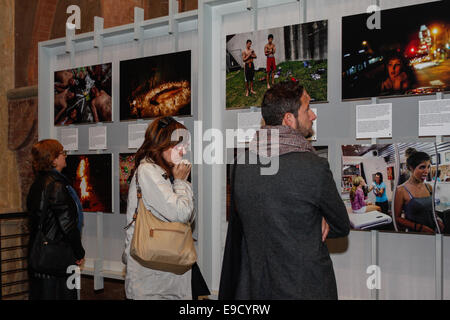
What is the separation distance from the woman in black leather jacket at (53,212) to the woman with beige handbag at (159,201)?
3.15 ft

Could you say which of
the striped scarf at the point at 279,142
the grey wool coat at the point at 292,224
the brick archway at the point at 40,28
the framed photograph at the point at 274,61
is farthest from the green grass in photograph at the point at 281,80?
the brick archway at the point at 40,28

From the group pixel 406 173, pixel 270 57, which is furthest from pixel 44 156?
pixel 406 173

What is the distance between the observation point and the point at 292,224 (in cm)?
233

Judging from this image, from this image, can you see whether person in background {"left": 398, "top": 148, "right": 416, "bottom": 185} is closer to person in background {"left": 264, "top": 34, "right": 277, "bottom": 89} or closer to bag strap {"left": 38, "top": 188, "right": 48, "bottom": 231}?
person in background {"left": 264, "top": 34, "right": 277, "bottom": 89}

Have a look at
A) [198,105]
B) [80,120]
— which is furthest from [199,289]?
[80,120]

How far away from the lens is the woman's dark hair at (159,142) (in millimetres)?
3037

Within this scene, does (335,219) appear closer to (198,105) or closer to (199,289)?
(199,289)

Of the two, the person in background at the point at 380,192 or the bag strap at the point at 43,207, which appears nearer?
the person in background at the point at 380,192

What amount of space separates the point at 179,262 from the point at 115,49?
2.67 metres
